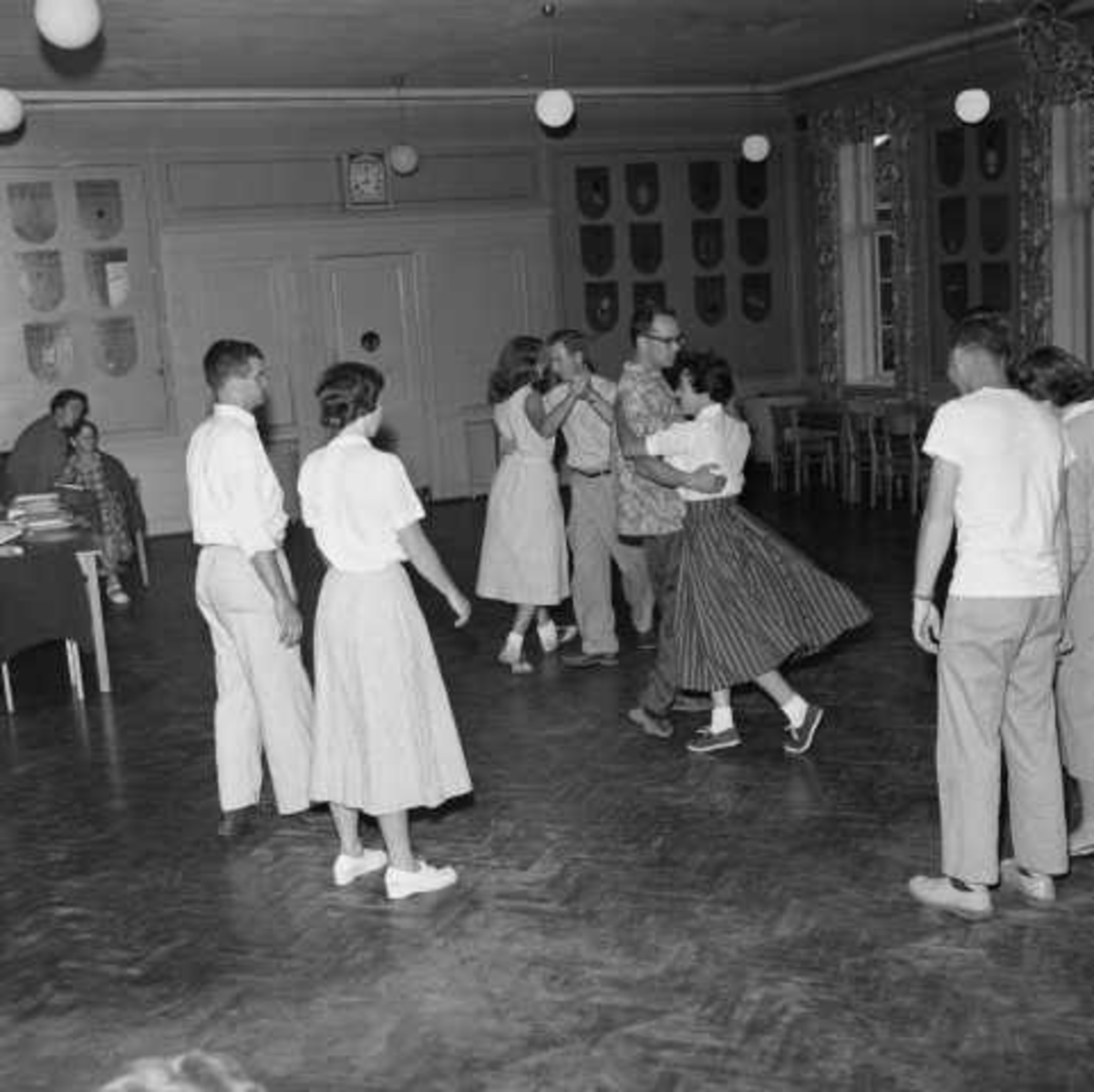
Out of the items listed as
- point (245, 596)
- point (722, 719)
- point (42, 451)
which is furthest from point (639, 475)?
point (42, 451)

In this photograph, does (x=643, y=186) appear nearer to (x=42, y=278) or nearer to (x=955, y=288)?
(x=955, y=288)

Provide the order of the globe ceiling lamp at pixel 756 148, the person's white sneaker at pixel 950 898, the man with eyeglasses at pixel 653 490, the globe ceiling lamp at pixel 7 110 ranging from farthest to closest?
the globe ceiling lamp at pixel 756 148, the globe ceiling lamp at pixel 7 110, the man with eyeglasses at pixel 653 490, the person's white sneaker at pixel 950 898

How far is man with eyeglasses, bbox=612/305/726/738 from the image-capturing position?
19.3ft

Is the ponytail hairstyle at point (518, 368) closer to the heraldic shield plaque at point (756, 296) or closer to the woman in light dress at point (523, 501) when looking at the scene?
the woman in light dress at point (523, 501)

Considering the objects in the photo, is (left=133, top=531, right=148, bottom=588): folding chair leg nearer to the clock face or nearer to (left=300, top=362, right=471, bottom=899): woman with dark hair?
the clock face

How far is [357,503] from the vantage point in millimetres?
4371

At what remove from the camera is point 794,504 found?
12172 millimetres

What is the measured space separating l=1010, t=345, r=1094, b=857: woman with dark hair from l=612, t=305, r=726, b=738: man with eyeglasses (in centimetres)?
152

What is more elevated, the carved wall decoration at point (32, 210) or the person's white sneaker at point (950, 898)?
the carved wall decoration at point (32, 210)

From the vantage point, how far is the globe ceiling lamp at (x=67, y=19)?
5691 mm

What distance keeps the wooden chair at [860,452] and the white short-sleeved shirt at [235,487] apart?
25.5 ft

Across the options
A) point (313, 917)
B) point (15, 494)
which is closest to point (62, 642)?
point (15, 494)

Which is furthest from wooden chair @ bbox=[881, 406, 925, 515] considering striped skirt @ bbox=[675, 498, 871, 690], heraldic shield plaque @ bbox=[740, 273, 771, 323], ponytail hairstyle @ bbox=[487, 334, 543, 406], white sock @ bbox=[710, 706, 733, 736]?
striped skirt @ bbox=[675, 498, 871, 690]

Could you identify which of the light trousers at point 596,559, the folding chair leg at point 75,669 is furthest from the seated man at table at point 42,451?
the light trousers at point 596,559
